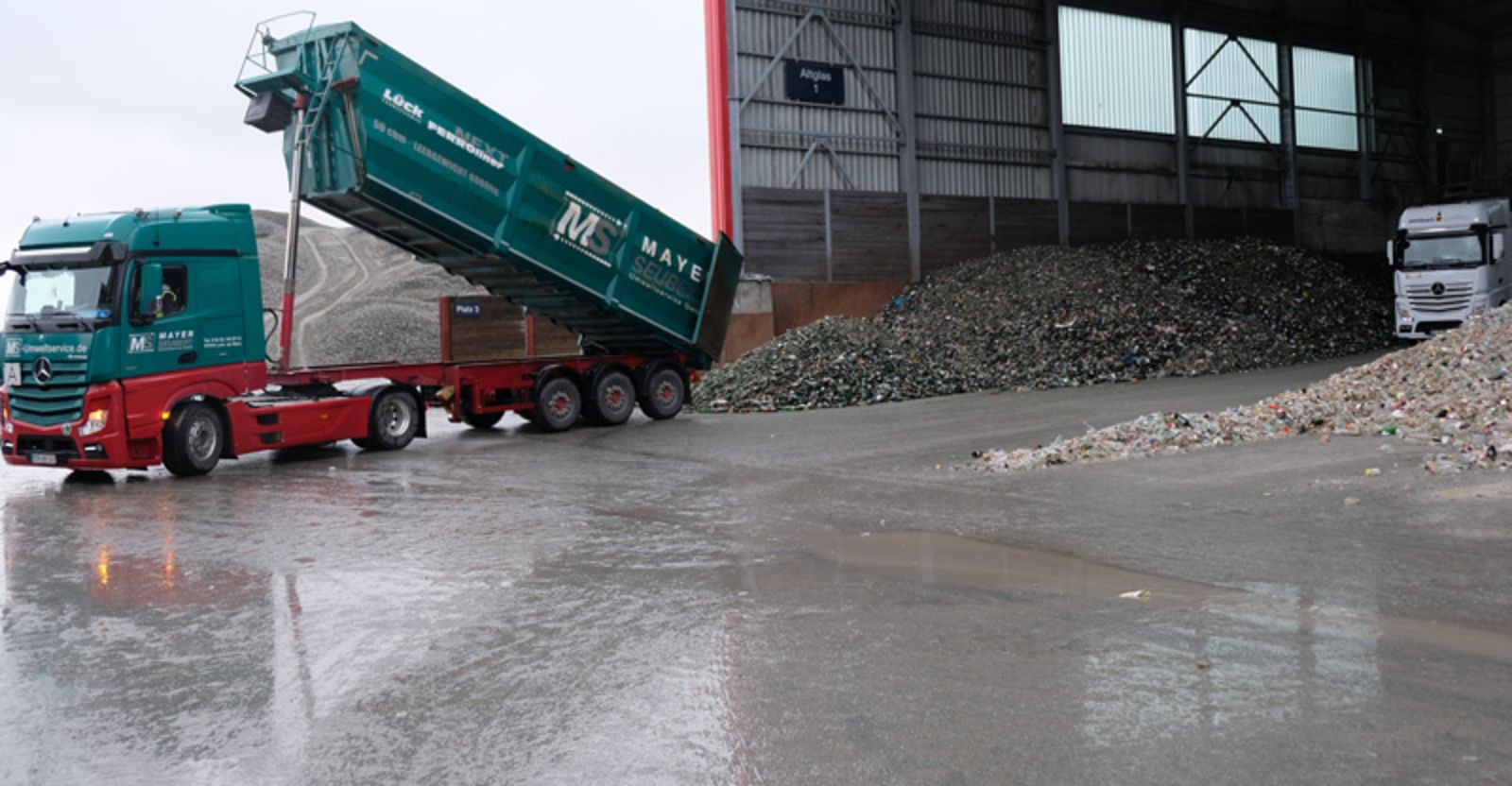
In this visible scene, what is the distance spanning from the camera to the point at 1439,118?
40.4 meters

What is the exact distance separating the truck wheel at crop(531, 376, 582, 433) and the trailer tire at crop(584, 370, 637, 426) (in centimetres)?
26

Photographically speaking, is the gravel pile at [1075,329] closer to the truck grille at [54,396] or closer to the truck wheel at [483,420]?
the truck wheel at [483,420]

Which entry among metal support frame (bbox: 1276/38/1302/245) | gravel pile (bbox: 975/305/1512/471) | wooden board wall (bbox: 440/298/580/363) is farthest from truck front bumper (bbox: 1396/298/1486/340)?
wooden board wall (bbox: 440/298/580/363)

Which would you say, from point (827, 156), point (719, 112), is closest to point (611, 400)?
point (719, 112)

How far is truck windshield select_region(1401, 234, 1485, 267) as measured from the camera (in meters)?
25.3

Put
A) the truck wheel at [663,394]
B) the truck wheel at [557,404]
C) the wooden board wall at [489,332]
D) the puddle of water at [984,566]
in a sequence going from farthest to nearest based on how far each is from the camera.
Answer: the wooden board wall at [489,332] → the truck wheel at [663,394] → the truck wheel at [557,404] → the puddle of water at [984,566]

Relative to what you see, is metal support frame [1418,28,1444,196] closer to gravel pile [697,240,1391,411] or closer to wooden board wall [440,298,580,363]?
gravel pile [697,240,1391,411]

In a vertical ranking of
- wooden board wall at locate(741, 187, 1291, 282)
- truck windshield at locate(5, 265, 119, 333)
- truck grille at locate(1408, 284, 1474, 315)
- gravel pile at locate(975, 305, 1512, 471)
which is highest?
wooden board wall at locate(741, 187, 1291, 282)

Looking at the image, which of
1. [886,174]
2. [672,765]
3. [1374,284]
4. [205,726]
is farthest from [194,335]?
[1374,284]

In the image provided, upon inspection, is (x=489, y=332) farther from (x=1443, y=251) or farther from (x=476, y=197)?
(x=1443, y=251)

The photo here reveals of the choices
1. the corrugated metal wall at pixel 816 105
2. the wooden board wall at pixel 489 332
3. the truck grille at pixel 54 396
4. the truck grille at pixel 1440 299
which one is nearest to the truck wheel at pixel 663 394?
the wooden board wall at pixel 489 332

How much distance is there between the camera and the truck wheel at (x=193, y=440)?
12.8m

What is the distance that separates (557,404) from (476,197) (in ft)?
10.9

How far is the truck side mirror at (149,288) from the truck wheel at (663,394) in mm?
7312
